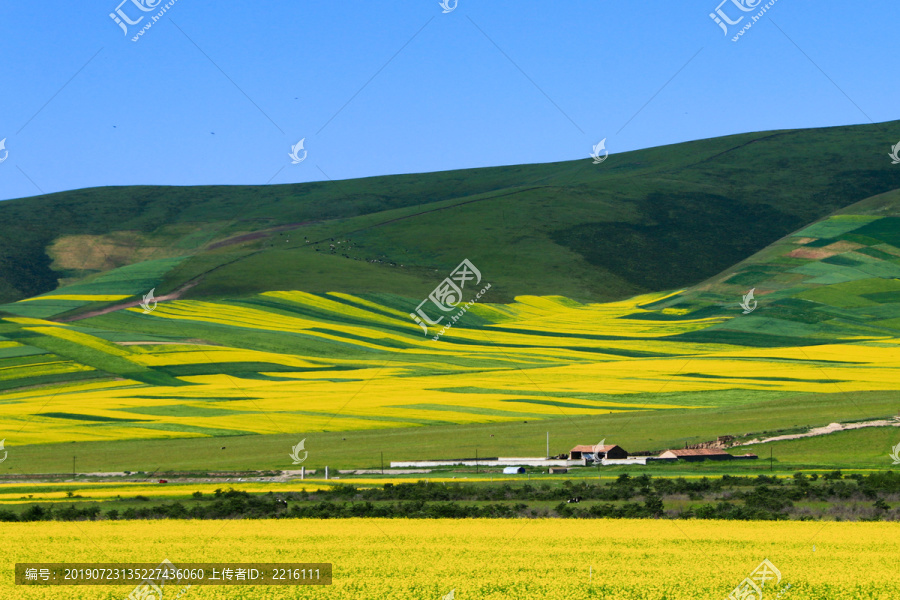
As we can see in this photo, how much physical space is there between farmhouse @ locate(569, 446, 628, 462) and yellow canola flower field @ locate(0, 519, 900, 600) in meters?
23.0

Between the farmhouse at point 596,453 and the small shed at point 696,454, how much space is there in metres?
2.69

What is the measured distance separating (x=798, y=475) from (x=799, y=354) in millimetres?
72499

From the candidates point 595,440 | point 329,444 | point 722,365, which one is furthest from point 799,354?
point 329,444

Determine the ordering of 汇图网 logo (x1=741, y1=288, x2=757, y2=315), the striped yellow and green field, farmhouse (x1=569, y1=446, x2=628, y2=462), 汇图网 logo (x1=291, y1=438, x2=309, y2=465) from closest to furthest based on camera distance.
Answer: farmhouse (x1=569, y1=446, x2=628, y2=462) < 汇图网 logo (x1=291, y1=438, x2=309, y2=465) < the striped yellow and green field < 汇图网 logo (x1=741, y1=288, x2=757, y2=315)

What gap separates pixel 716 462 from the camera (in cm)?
6269

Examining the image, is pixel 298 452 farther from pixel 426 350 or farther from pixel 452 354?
pixel 426 350

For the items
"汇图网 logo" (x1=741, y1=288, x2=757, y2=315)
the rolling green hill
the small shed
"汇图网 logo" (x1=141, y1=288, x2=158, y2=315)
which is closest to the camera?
the small shed

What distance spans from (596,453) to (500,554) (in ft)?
109

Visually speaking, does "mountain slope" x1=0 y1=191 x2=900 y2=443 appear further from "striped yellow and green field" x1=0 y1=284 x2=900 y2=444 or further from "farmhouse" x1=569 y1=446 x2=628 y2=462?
"farmhouse" x1=569 y1=446 x2=628 y2=462

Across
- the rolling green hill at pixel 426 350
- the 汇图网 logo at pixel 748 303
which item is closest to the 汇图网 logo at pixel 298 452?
the rolling green hill at pixel 426 350

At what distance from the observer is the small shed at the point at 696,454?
64000mm

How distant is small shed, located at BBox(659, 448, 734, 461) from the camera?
6400 cm

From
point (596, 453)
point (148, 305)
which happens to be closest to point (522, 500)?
point (596, 453)

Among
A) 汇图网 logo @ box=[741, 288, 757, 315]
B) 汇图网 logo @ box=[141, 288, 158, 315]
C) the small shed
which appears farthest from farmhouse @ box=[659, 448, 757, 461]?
汇图网 logo @ box=[741, 288, 757, 315]
